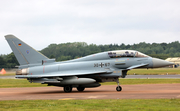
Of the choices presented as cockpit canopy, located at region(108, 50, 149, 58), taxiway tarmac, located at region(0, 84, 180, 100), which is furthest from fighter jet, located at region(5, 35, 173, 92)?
taxiway tarmac, located at region(0, 84, 180, 100)

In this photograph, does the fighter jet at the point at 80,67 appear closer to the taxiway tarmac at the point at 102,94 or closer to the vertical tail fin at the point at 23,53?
the vertical tail fin at the point at 23,53

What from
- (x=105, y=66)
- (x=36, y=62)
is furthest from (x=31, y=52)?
(x=105, y=66)

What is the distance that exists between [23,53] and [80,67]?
527 cm

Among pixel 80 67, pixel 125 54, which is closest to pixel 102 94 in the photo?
pixel 80 67

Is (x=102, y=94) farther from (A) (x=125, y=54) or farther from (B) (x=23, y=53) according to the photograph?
(B) (x=23, y=53)

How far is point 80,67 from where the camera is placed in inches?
814

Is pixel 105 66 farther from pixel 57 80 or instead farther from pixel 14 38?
pixel 14 38

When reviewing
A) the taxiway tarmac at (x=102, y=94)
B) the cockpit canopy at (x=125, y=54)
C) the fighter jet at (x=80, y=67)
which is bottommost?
the taxiway tarmac at (x=102, y=94)

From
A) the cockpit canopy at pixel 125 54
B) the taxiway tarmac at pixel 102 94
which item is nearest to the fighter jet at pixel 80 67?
the cockpit canopy at pixel 125 54

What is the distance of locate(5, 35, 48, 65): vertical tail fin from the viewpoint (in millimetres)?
21578

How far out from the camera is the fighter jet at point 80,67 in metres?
20.0

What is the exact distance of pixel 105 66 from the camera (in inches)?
806

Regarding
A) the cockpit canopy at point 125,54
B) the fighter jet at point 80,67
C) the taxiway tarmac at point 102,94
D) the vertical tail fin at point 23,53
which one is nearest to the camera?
the taxiway tarmac at point 102,94

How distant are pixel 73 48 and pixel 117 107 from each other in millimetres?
76045
